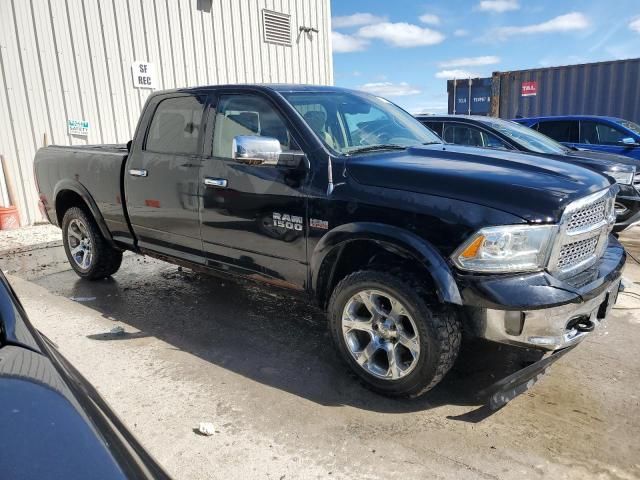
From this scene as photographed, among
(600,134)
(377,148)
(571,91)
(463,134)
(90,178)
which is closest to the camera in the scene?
(377,148)

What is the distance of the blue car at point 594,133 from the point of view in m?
9.20

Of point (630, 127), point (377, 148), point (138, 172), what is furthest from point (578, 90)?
point (138, 172)

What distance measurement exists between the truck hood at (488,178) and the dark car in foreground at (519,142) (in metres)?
3.12

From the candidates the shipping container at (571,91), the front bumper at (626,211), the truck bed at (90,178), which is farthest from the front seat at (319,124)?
the shipping container at (571,91)

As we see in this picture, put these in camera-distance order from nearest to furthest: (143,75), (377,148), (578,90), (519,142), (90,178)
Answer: (377,148), (90,178), (519,142), (143,75), (578,90)

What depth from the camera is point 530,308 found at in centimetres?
254

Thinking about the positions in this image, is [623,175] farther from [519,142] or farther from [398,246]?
[398,246]

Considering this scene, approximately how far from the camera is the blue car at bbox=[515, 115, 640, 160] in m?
9.20

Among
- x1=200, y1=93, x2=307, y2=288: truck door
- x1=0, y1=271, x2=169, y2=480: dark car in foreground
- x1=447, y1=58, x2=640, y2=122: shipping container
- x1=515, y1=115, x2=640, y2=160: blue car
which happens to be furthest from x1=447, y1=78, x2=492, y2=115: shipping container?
A: x1=0, y1=271, x2=169, y2=480: dark car in foreground

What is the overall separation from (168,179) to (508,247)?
111 inches

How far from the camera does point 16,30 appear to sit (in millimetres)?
8000

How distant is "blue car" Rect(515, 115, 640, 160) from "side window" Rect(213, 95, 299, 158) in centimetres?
740

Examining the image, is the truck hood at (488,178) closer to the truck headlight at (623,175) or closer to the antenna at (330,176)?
the antenna at (330,176)

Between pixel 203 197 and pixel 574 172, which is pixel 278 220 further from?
pixel 574 172
